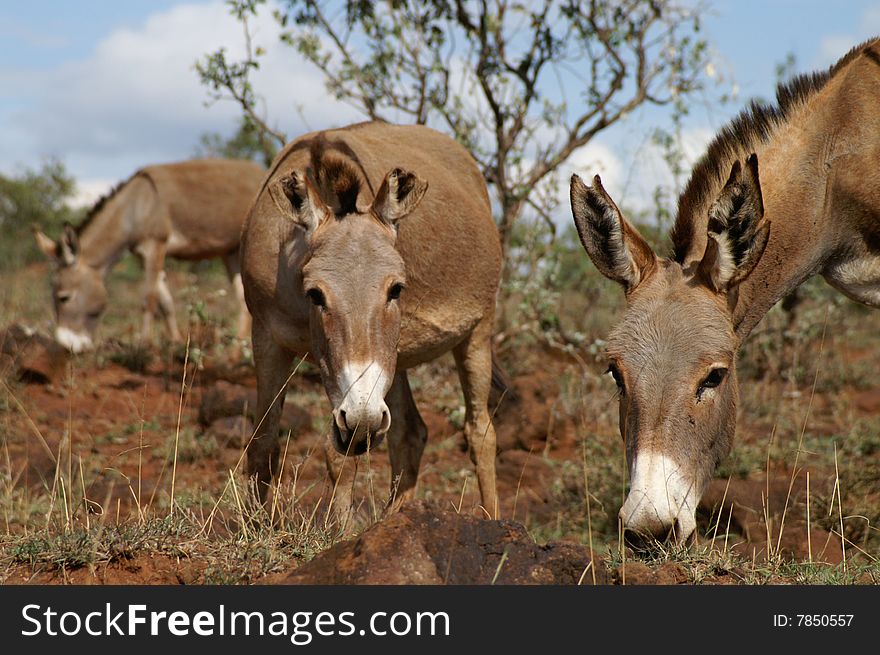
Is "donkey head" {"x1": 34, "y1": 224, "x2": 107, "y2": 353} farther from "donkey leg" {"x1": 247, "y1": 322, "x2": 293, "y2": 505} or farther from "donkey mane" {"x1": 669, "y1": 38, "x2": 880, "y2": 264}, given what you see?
"donkey mane" {"x1": 669, "y1": 38, "x2": 880, "y2": 264}

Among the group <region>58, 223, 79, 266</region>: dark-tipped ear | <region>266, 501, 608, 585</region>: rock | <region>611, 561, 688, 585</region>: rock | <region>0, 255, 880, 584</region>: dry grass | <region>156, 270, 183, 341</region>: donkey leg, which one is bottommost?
<region>611, 561, 688, 585</region>: rock

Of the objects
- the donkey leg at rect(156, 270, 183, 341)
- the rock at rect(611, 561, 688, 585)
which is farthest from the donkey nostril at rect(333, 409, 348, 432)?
the donkey leg at rect(156, 270, 183, 341)

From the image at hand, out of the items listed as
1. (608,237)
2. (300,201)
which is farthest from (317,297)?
(608,237)

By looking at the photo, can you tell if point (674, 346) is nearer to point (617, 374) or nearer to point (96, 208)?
point (617, 374)

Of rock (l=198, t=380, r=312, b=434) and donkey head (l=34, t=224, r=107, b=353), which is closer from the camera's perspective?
rock (l=198, t=380, r=312, b=434)

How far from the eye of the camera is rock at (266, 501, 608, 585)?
329 cm

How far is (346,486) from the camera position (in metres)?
5.65

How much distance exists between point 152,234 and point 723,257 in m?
10.7

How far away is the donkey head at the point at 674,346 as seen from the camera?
3.81 metres

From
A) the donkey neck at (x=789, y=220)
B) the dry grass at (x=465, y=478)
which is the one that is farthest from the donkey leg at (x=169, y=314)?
the donkey neck at (x=789, y=220)

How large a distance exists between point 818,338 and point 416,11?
5395 millimetres

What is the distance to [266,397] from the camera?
521 cm

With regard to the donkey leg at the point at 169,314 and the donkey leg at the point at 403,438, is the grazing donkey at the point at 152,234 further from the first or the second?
the donkey leg at the point at 403,438

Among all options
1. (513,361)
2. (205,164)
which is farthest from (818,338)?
(205,164)
